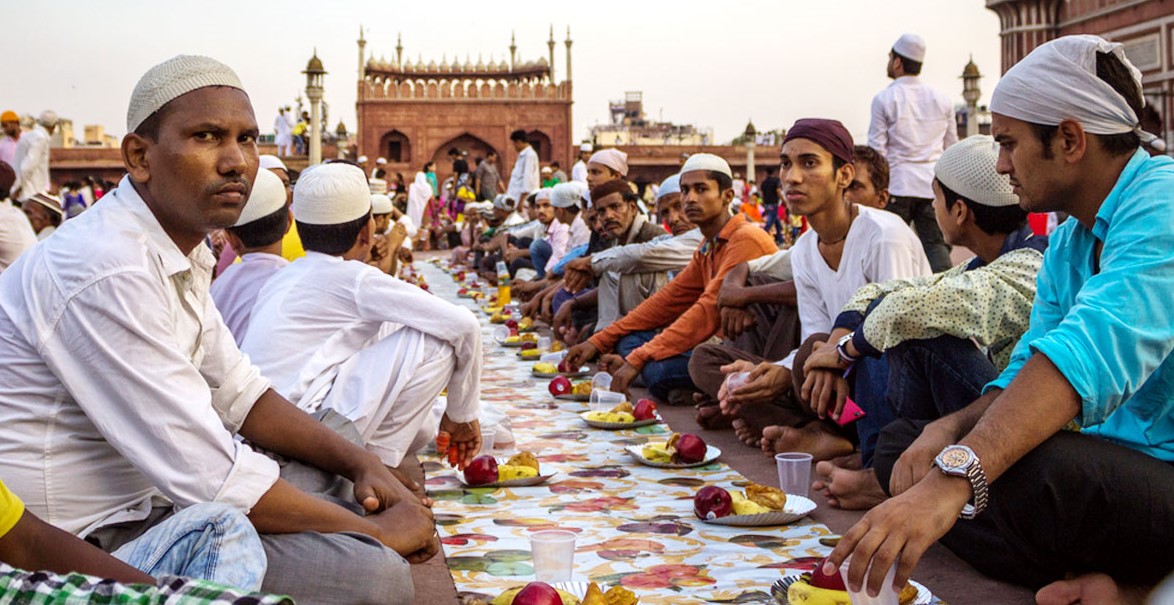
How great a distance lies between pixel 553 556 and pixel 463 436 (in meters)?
1.14

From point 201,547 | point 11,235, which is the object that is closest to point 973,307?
point 201,547

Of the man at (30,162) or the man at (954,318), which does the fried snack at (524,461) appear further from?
the man at (30,162)

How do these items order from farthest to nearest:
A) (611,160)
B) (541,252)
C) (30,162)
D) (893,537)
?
(30,162) < (541,252) < (611,160) < (893,537)

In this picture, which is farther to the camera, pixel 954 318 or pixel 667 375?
pixel 667 375

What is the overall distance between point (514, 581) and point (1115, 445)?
1.44 metres

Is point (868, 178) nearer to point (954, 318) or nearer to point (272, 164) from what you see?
point (954, 318)

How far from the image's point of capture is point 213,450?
6.86ft

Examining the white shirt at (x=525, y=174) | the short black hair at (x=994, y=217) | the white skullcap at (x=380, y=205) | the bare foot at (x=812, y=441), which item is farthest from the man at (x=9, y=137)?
the short black hair at (x=994, y=217)

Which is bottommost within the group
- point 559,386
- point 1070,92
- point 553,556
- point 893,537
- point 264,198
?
point 559,386

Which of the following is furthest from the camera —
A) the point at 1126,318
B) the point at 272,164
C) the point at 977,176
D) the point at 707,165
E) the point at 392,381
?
the point at 272,164

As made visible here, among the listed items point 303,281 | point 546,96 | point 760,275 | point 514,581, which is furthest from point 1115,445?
point 546,96

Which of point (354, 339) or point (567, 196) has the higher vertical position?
point (567, 196)

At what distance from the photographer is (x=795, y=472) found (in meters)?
3.60

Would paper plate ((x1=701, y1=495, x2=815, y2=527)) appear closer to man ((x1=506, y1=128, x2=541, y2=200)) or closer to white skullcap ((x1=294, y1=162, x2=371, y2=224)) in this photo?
white skullcap ((x1=294, y1=162, x2=371, y2=224))
